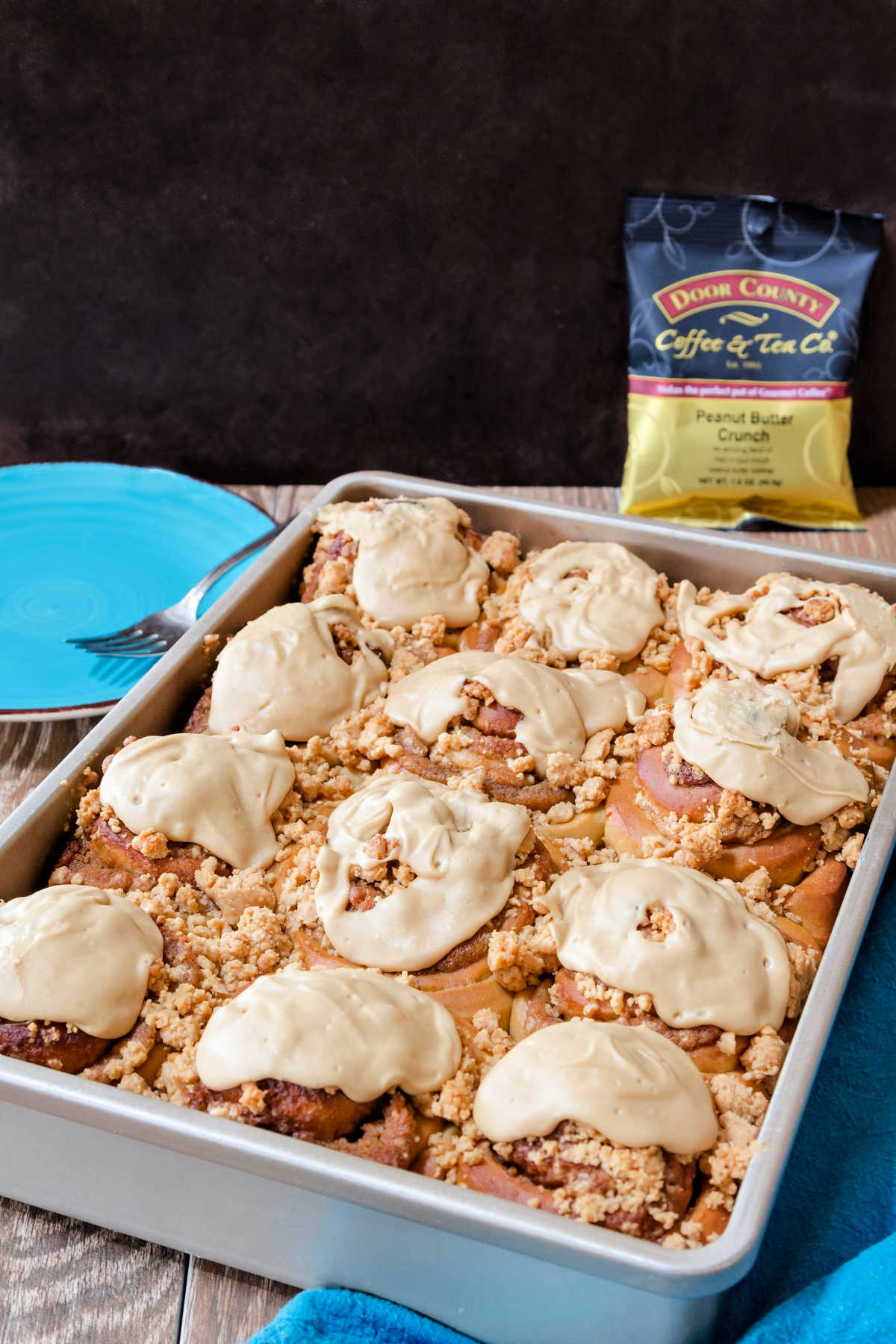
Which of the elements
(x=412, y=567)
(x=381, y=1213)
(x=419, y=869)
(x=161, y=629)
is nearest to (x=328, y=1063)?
(x=381, y=1213)

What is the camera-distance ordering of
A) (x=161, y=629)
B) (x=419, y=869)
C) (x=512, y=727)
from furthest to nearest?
(x=161, y=629), (x=512, y=727), (x=419, y=869)

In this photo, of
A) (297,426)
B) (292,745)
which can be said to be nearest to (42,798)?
(292,745)

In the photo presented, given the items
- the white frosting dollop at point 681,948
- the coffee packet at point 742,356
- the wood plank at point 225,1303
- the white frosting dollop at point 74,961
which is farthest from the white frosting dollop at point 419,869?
the coffee packet at point 742,356

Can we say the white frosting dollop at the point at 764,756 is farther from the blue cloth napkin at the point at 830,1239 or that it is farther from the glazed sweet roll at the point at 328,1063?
the glazed sweet roll at the point at 328,1063

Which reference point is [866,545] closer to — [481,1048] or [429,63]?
[429,63]

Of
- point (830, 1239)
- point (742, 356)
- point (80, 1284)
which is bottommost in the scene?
point (80, 1284)

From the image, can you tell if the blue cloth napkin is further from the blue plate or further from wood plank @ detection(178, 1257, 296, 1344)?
the blue plate

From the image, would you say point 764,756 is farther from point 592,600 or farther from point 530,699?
point 592,600
